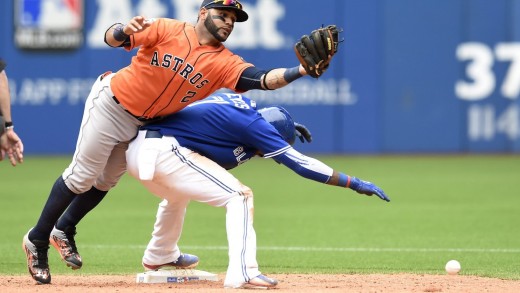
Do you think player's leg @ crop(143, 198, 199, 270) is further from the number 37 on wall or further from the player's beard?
the number 37 on wall

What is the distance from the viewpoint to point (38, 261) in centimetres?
741

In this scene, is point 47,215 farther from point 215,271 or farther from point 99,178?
point 215,271

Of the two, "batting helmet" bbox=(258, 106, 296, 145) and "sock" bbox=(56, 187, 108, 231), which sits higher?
"batting helmet" bbox=(258, 106, 296, 145)

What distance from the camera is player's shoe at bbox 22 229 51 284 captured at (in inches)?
291

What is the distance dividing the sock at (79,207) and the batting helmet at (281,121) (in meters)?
1.31

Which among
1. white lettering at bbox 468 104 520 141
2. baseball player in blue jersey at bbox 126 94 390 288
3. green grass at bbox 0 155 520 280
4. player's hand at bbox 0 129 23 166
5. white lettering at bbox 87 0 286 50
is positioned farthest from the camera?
white lettering at bbox 468 104 520 141

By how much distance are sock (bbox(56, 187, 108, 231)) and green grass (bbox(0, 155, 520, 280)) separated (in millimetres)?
694

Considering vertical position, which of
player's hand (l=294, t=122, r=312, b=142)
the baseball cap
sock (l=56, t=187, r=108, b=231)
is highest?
the baseball cap

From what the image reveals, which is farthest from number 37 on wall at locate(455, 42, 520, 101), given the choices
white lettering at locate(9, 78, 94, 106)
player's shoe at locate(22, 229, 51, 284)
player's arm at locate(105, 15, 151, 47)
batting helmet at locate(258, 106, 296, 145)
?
player's shoe at locate(22, 229, 51, 284)

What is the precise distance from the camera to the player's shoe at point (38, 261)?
7.38 meters

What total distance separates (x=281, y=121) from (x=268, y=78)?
770 mm

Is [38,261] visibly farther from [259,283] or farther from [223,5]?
[223,5]

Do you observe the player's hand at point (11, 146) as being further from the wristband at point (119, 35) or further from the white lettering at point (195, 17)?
the white lettering at point (195, 17)

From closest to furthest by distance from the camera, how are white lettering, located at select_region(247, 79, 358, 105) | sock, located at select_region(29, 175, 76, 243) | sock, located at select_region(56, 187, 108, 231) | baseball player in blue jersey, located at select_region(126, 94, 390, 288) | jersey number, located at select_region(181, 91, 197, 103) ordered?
baseball player in blue jersey, located at select_region(126, 94, 390, 288) → jersey number, located at select_region(181, 91, 197, 103) → sock, located at select_region(29, 175, 76, 243) → sock, located at select_region(56, 187, 108, 231) → white lettering, located at select_region(247, 79, 358, 105)
